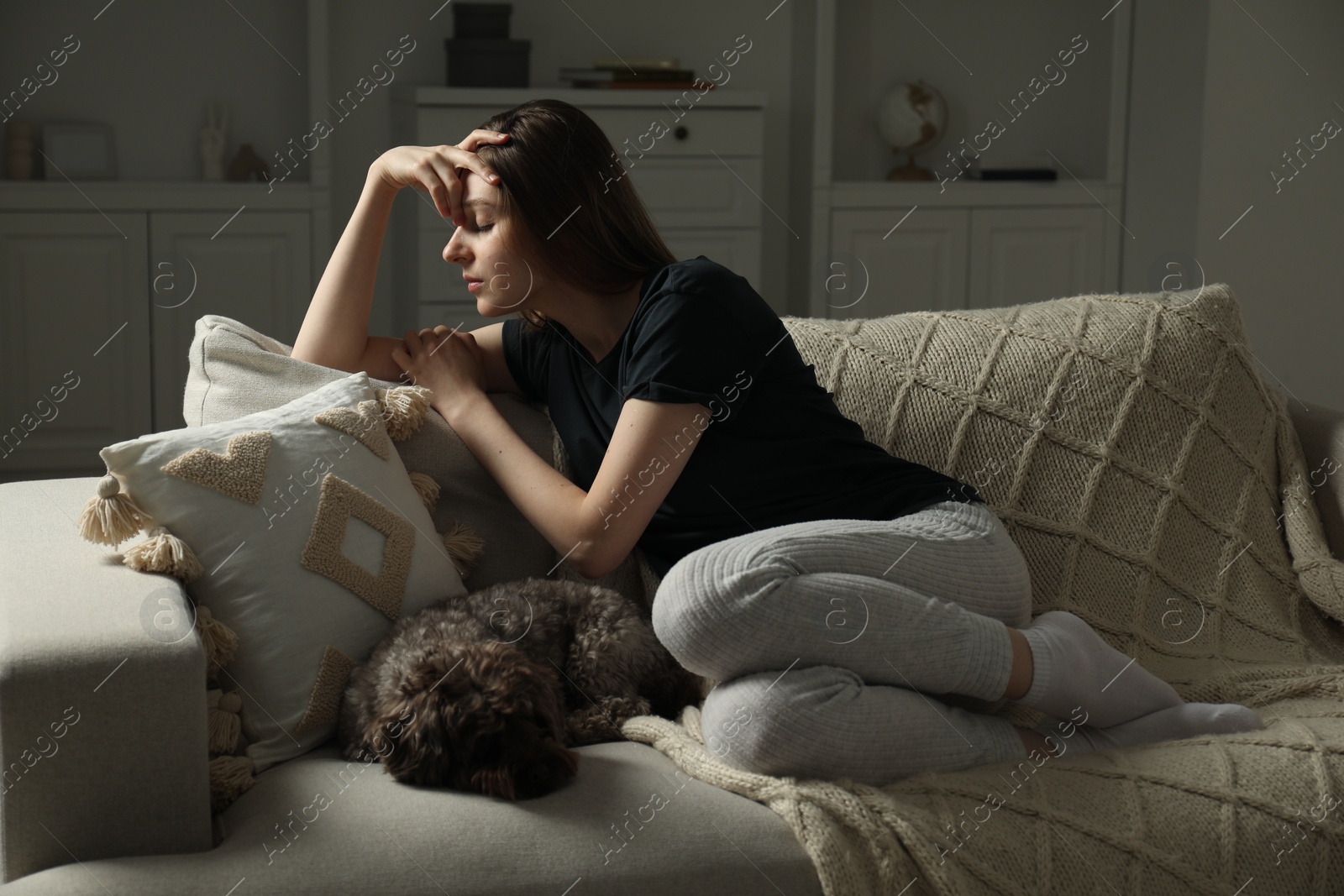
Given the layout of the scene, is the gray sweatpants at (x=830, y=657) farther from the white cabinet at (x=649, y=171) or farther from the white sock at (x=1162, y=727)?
the white cabinet at (x=649, y=171)

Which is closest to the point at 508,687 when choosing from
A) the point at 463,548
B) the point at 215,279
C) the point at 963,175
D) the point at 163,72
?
the point at 463,548

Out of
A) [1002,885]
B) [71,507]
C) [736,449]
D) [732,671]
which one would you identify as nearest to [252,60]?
[71,507]

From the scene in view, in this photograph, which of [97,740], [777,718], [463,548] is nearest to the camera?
[97,740]

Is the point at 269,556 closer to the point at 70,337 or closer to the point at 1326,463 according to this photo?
the point at 1326,463

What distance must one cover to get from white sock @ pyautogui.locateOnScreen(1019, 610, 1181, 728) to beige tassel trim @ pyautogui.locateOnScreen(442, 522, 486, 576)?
659 millimetres

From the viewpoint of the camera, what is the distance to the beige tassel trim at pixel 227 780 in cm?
118

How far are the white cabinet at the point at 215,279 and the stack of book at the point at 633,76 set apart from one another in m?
0.92

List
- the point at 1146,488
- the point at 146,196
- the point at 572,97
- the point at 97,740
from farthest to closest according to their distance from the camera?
the point at 572,97 < the point at 146,196 < the point at 1146,488 < the point at 97,740

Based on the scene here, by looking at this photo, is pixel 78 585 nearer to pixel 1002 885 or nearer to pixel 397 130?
pixel 1002 885

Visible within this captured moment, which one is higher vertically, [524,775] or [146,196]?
[146,196]

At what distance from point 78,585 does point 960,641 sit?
88 centimetres

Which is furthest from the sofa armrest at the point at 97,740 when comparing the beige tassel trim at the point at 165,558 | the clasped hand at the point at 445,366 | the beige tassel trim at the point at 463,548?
the clasped hand at the point at 445,366

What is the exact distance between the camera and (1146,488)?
1641 millimetres

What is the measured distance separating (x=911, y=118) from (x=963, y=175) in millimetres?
266
